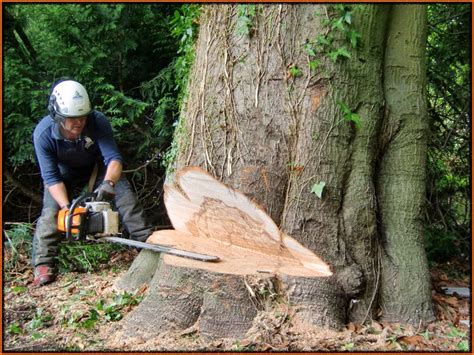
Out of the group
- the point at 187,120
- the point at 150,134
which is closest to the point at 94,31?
Result: the point at 150,134

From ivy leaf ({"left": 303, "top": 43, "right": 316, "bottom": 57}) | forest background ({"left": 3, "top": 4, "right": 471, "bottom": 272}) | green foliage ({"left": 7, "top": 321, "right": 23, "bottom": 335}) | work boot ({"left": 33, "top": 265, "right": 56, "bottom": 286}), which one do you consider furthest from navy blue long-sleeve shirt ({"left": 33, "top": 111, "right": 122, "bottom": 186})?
ivy leaf ({"left": 303, "top": 43, "right": 316, "bottom": 57})

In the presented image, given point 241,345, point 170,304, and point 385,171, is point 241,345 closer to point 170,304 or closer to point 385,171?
point 170,304

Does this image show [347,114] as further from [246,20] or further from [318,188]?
[246,20]

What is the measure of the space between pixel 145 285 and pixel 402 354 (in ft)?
6.66

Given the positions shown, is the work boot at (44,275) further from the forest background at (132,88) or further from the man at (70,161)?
the forest background at (132,88)

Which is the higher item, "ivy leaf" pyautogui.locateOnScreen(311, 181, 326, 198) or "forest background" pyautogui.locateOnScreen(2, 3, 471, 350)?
"forest background" pyautogui.locateOnScreen(2, 3, 471, 350)

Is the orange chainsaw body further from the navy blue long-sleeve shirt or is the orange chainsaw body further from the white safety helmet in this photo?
the white safety helmet

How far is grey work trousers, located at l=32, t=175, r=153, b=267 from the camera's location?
4.55 meters

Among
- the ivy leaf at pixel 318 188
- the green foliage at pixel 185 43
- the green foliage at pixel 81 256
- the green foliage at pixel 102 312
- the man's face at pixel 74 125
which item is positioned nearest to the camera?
the ivy leaf at pixel 318 188

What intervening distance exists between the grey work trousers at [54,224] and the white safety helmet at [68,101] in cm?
89

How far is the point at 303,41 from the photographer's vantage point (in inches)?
122

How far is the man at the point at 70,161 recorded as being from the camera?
4.06 metres

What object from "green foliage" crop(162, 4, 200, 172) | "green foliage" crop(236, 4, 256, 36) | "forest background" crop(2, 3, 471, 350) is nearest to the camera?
"green foliage" crop(236, 4, 256, 36)

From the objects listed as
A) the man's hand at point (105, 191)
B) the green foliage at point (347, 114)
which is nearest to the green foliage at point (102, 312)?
→ the man's hand at point (105, 191)
